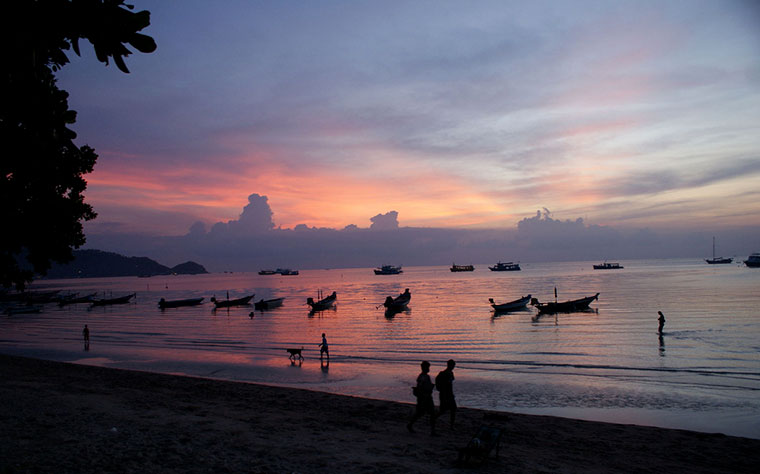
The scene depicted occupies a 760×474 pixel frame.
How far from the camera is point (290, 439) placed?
11.6 m

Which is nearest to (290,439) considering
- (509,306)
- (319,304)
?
(509,306)

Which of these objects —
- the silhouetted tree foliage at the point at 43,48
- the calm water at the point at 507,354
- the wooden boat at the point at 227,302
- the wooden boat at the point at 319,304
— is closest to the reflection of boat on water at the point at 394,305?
the calm water at the point at 507,354

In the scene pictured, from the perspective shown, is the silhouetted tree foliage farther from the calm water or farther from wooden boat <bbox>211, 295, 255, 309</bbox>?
wooden boat <bbox>211, 295, 255, 309</bbox>

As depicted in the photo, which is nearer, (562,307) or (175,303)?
(562,307)

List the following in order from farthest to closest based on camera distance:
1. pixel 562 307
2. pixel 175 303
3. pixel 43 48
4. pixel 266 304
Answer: pixel 175 303 < pixel 266 304 < pixel 562 307 < pixel 43 48

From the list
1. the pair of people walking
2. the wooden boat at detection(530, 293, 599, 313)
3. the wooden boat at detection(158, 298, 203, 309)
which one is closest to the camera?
the pair of people walking

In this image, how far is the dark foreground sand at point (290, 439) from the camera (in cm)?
947

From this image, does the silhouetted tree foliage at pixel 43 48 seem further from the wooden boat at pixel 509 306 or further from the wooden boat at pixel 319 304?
the wooden boat at pixel 319 304

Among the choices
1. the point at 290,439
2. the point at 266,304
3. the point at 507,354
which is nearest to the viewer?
the point at 290,439

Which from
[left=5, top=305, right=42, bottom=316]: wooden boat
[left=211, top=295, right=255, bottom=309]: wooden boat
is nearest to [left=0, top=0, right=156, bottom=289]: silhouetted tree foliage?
[left=211, top=295, right=255, bottom=309]: wooden boat

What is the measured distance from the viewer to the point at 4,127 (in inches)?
253

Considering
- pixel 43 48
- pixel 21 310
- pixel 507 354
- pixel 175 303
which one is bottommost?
pixel 175 303

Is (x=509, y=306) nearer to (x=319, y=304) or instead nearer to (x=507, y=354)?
(x=319, y=304)

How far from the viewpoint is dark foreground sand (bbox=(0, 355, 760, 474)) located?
9.47 meters
